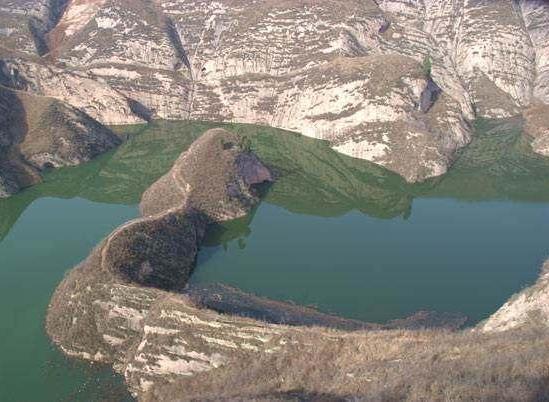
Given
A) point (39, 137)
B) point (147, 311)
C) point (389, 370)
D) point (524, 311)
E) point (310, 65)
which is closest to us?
point (389, 370)

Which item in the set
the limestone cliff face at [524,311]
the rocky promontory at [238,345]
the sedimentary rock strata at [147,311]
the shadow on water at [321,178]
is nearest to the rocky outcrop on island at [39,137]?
the shadow on water at [321,178]

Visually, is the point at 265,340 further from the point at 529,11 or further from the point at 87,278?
the point at 529,11

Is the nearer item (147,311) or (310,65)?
(147,311)

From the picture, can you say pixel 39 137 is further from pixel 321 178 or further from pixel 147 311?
pixel 147 311

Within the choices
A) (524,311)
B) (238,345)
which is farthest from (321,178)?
(238,345)

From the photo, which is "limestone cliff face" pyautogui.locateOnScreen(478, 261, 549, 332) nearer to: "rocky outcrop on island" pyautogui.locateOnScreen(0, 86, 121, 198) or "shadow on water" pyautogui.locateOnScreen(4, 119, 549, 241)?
"shadow on water" pyautogui.locateOnScreen(4, 119, 549, 241)

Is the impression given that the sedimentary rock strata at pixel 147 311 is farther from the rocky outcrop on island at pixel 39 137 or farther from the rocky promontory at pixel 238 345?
the rocky outcrop on island at pixel 39 137
